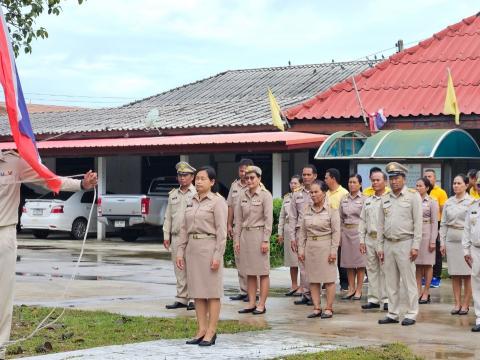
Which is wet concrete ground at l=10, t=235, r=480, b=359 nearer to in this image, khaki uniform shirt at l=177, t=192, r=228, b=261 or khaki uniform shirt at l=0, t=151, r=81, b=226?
khaki uniform shirt at l=177, t=192, r=228, b=261

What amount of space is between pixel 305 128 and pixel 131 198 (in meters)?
5.53

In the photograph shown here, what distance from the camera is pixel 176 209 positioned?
14234 millimetres

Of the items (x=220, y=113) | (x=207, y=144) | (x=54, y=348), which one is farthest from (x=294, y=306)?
(x=220, y=113)

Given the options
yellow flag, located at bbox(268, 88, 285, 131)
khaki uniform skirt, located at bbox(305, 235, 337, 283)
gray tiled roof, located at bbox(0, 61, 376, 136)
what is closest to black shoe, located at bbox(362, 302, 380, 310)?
khaki uniform skirt, located at bbox(305, 235, 337, 283)

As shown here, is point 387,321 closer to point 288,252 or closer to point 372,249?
point 372,249

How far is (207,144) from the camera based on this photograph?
2677 centimetres

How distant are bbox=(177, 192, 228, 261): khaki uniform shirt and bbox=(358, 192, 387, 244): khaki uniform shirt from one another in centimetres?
360

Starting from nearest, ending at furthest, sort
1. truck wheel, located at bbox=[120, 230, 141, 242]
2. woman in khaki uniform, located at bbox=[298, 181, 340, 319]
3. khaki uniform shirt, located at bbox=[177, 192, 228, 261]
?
Result: khaki uniform shirt, located at bbox=[177, 192, 228, 261], woman in khaki uniform, located at bbox=[298, 181, 340, 319], truck wheel, located at bbox=[120, 230, 141, 242]

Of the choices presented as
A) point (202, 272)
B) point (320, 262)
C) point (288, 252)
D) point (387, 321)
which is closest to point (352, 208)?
point (288, 252)

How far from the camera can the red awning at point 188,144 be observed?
24.8 m

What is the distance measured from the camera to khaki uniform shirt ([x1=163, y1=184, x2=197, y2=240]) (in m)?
14.1

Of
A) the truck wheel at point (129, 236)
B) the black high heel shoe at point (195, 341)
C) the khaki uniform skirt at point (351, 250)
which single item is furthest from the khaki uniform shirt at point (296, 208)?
the truck wheel at point (129, 236)

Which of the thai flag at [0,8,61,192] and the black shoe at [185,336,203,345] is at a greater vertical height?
the thai flag at [0,8,61,192]

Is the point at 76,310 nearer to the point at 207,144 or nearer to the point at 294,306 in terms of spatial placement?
the point at 294,306
